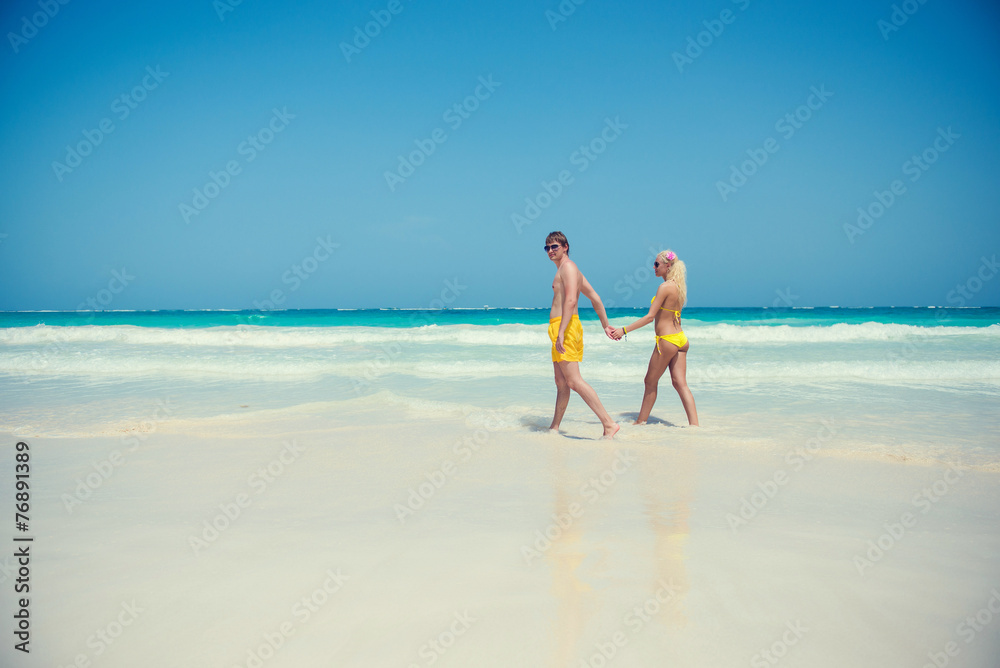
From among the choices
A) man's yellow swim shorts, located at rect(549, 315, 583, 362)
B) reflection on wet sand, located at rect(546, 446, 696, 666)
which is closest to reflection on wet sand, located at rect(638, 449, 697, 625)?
reflection on wet sand, located at rect(546, 446, 696, 666)

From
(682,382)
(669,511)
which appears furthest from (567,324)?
(669,511)

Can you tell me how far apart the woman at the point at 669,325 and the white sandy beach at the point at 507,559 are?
1.13 metres

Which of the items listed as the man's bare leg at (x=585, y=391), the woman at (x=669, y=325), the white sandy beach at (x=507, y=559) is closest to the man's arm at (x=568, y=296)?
the man's bare leg at (x=585, y=391)

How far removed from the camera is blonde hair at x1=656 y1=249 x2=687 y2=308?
5.76 m

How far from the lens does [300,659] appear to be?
6.48ft

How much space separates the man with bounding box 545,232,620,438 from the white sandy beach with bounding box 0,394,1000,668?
2.01ft

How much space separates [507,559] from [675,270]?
13.2 feet

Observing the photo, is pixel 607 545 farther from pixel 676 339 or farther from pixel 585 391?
pixel 676 339

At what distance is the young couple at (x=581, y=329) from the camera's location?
519 cm

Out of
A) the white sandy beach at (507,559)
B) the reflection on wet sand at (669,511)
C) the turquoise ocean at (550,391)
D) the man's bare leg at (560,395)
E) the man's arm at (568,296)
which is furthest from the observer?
the turquoise ocean at (550,391)

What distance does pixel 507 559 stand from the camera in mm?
2695

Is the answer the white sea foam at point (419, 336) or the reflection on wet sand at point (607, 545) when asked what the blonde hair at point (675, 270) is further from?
the white sea foam at point (419, 336)

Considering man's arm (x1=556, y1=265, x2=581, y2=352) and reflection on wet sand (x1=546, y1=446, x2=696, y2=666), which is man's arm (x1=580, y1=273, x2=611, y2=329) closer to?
man's arm (x1=556, y1=265, x2=581, y2=352)

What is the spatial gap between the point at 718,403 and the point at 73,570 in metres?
6.88
